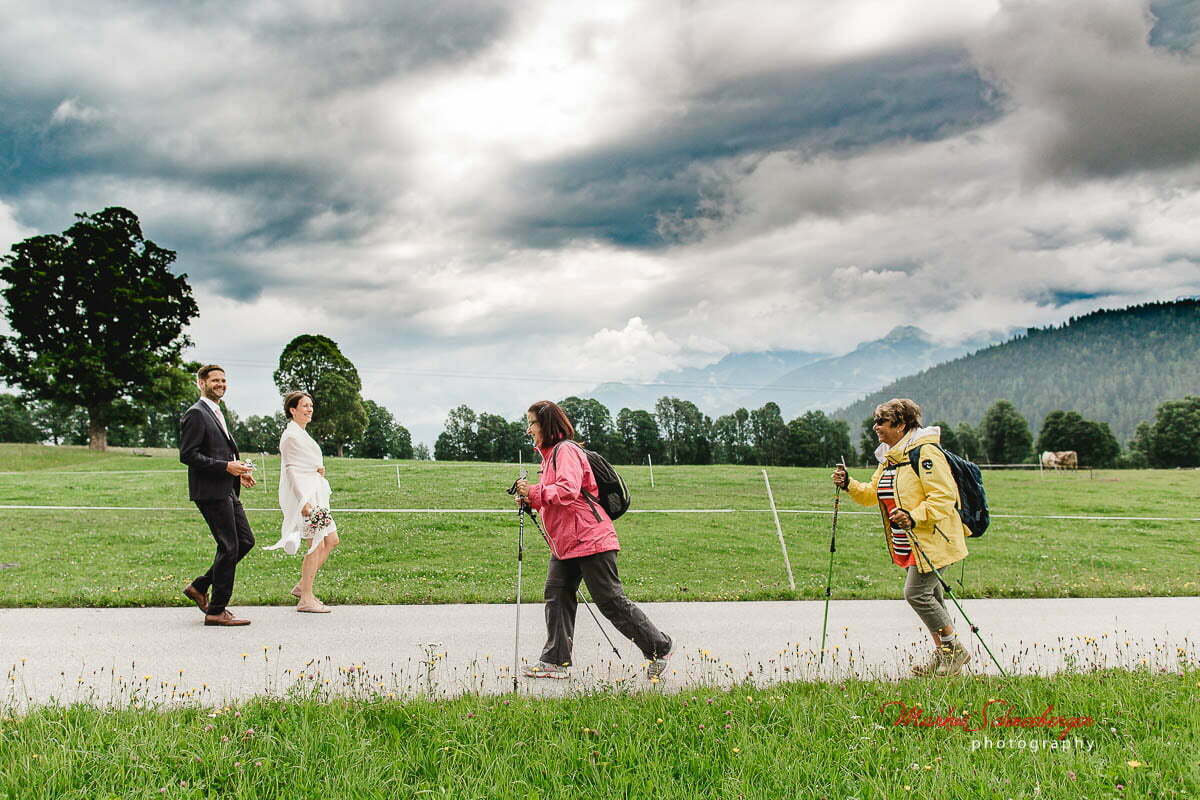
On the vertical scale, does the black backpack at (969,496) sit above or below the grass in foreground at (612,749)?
above

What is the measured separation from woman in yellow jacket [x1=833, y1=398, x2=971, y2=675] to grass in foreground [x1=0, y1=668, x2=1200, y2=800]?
32.6 inches

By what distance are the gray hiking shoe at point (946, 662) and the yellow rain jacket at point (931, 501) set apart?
62cm

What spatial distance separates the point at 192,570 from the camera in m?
10.4

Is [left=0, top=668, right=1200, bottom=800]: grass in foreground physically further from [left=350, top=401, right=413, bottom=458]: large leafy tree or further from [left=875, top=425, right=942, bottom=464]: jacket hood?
[left=350, top=401, right=413, bottom=458]: large leafy tree

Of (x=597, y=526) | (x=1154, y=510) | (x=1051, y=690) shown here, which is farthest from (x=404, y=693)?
(x=1154, y=510)

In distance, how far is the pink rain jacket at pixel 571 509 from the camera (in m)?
5.34

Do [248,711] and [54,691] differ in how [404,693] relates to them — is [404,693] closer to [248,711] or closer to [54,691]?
[248,711]

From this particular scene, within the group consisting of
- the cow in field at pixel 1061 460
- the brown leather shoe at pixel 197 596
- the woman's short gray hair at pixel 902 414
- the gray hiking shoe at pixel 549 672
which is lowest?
the cow in field at pixel 1061 460

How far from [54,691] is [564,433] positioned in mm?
3880

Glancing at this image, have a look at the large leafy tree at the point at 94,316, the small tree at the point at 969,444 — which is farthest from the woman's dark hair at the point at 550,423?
the small tree at the point at 969,444

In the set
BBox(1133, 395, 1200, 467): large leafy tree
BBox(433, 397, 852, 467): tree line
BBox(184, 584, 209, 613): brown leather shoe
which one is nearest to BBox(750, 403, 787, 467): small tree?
BBox(433, 397, 852, 467): tree line

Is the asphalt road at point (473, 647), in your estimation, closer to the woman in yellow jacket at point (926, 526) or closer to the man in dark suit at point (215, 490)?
the man in dark suit at point (215, 490)

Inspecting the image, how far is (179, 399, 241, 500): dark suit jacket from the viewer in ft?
22.6
